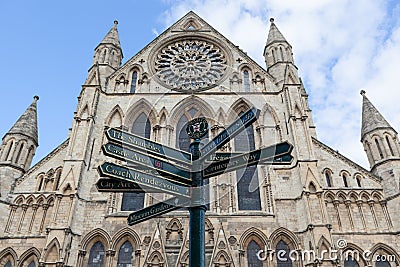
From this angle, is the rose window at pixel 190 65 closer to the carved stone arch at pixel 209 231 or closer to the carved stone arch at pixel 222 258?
the carved stone arch at pixel 209 231

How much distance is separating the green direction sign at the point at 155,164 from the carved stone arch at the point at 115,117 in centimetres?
1176

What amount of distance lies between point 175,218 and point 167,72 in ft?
28.8

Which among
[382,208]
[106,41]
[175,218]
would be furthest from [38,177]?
[382,208]

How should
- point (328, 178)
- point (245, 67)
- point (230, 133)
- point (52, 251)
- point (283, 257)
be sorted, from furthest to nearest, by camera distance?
point (245, 67), point (328, 178), point (283, 257), point (52, 251), point (230, 133)

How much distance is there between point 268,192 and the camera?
46.6ft

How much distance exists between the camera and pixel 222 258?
12.1m

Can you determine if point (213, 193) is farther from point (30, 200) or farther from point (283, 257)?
point (30, 200)

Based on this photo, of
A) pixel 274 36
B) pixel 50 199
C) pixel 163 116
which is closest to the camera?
pixel 50 199

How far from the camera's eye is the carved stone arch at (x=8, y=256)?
1267 centimetres

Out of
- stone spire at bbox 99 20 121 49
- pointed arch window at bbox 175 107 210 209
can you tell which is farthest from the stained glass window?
pointed arch window at bbox 175 107 210 209

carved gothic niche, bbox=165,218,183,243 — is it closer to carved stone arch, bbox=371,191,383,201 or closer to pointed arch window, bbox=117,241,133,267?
pointed arch window, bbox=117,241,133,267

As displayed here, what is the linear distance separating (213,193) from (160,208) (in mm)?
8434

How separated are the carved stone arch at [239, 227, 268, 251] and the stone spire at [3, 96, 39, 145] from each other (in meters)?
10.2

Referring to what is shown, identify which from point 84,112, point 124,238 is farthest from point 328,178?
point 84,112
